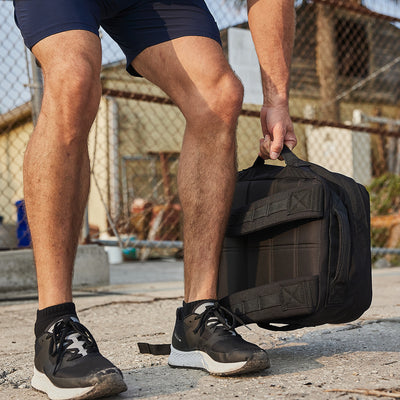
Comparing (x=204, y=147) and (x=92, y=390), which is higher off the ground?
(x=204, y=147)

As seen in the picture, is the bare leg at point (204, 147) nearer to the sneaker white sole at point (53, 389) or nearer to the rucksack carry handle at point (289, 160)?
the rucksack carry handle at point (289, 160)

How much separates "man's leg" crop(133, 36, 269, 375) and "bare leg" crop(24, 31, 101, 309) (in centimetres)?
33

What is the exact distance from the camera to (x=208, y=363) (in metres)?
1.53

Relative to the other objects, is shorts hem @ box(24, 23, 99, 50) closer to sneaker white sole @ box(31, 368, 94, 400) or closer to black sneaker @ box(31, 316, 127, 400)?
black sneaker @ box(31, 316, 127, 400)

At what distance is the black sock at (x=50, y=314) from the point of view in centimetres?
143

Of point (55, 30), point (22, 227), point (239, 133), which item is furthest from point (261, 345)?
point (239, 133)

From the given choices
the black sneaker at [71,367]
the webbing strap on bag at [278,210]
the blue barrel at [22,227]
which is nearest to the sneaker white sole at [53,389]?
the black sneaker at [71,367]

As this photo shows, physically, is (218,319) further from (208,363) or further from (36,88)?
(36,88)

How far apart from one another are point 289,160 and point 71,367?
2.67ft

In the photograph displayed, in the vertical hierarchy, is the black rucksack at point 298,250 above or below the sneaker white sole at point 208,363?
above

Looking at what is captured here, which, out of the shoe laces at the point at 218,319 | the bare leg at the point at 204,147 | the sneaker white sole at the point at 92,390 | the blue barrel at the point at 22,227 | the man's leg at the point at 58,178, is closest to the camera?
the sneaker white sole at the point at 92,390

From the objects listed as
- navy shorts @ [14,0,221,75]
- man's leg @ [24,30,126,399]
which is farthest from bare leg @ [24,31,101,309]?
navy shorts @ [14,0,221,75]

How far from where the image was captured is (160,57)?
1.76m

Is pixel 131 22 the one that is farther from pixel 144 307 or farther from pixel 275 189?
pixel 144 307
